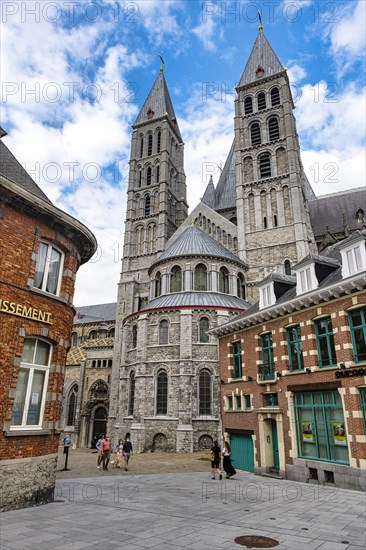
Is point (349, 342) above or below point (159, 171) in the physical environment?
below

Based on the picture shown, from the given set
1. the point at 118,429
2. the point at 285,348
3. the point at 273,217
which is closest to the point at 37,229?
the point at 285,348

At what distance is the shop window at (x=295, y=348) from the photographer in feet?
49.5

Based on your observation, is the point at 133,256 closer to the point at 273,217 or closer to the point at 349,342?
the point at 273,217

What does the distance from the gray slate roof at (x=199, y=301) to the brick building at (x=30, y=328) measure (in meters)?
18.3

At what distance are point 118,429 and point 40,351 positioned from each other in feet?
71.8

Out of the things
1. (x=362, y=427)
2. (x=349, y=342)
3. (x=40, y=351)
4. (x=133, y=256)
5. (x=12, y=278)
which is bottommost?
(x=362, y=427)

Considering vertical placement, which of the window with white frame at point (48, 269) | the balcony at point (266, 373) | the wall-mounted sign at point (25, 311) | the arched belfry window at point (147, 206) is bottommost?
the balcony at point (266, 373)

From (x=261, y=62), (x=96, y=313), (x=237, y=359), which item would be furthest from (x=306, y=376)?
(x=96, y=313)

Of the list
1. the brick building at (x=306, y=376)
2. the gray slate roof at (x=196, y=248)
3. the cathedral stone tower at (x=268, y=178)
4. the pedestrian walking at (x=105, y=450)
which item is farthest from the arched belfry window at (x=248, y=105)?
the pedestrian walking at (x=105, y=450)

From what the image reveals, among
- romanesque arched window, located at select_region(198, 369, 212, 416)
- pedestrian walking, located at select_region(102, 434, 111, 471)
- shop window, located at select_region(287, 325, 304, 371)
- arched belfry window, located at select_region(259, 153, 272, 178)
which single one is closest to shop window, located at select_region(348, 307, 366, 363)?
shop window, located at select_region(287, 325, 304, 371)

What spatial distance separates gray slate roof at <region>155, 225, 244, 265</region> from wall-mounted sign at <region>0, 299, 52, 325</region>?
2348 centimetres

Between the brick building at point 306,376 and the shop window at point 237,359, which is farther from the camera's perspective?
the shop window at point 237,359

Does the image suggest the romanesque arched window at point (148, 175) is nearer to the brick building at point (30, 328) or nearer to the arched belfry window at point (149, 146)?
the arched belfry window at point (149, 146)

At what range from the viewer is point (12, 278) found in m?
9.65
